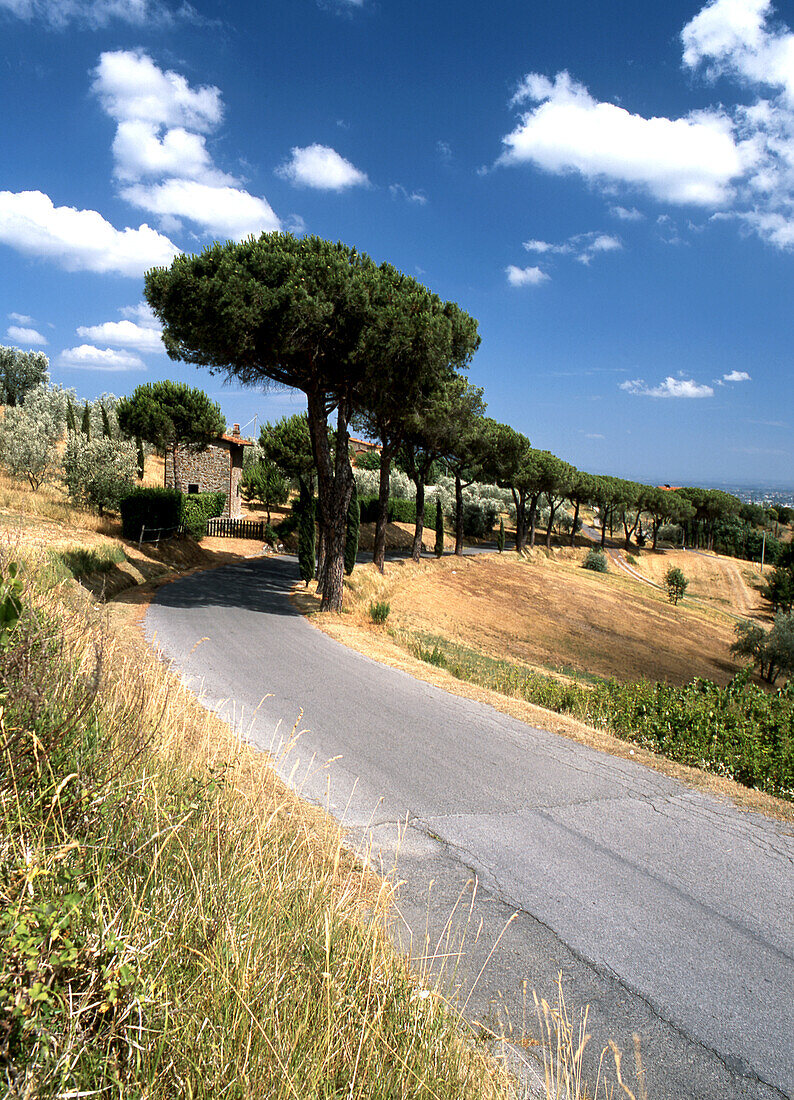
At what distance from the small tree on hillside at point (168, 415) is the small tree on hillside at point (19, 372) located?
874 inches

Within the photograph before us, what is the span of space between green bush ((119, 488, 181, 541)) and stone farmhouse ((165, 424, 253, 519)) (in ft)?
52.4

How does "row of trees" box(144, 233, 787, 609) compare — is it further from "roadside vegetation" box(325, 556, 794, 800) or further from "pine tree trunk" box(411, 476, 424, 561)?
→ "pine tree trunk" box(411, 476, 424, 561)

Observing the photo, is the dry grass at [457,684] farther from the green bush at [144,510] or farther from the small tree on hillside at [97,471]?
the small tree on hillside at [97,471]

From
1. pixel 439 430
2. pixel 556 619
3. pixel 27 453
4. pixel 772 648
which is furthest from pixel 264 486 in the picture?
pixel 772 648

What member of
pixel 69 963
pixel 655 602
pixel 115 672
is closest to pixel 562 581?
pixel 655 602

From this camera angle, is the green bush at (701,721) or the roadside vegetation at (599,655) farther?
the roadside vegetation at (599,655)

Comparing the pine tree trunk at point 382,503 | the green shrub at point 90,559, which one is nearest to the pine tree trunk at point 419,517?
the pine tree trunk at point 382,503

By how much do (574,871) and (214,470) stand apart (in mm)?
39917

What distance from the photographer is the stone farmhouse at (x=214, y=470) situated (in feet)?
132

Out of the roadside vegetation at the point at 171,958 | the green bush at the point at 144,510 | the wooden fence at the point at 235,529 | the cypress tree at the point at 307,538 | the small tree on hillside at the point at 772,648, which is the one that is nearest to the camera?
the roadside vegetation at the point at 171,958

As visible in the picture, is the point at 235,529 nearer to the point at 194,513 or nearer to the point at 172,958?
the point at 194,513

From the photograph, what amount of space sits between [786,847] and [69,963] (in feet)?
17.8

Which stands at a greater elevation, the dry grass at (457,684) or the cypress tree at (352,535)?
the cypress tree at (352,535)

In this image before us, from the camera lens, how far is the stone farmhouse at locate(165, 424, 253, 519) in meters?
40.2
